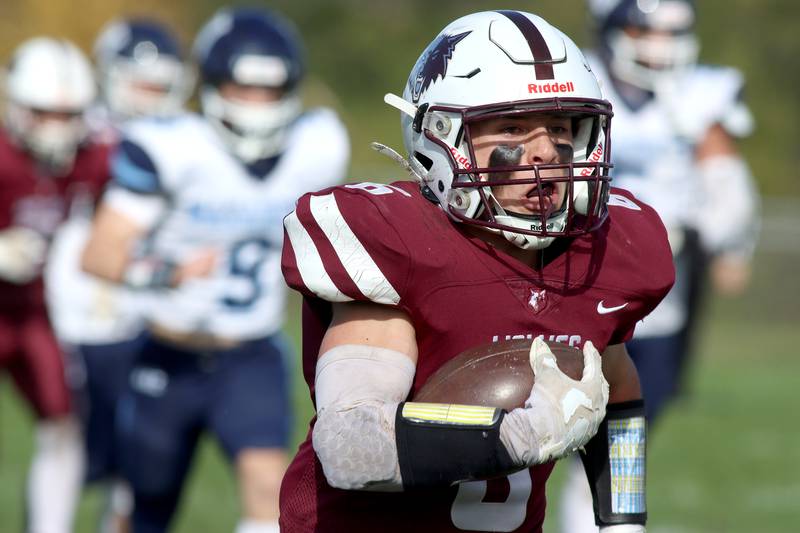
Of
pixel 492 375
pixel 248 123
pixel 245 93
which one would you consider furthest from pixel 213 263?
pixel 492 375

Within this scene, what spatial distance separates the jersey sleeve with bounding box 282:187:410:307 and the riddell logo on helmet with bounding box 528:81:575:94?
32 cm

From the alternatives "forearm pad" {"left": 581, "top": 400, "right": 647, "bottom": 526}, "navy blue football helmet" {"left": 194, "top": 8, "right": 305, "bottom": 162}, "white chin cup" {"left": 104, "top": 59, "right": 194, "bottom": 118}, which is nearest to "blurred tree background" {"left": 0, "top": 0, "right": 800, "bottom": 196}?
"white chin cup" {"left": 104, "top": 59, "right": 194, "bottom": 118}

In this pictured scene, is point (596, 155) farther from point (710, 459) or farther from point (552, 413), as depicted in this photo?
point (710, 459)

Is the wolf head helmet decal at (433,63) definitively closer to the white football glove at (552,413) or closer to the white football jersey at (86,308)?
the white football glove at (552,413)

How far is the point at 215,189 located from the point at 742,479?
10.8 ft

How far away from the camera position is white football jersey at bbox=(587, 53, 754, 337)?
16.8 ft

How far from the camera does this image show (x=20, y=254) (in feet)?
19.3

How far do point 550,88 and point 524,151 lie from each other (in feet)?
0.38

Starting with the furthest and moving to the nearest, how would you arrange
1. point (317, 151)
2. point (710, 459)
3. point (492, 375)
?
point (710, 459)
point (317, 151)
point (492, 375)

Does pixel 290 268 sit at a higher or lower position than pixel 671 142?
lower

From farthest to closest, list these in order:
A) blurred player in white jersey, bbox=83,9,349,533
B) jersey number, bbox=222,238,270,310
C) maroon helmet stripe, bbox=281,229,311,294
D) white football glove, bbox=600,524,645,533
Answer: jersey number, bbox=222,238,270,310 → blurred player in white jersey, bbox=83,9,349,533 → white football glove, bbox=600,524,645,533 → maroon helmet stripe, bbox=281,229,311,294

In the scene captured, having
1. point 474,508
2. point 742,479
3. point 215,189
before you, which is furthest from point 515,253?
point 742,479

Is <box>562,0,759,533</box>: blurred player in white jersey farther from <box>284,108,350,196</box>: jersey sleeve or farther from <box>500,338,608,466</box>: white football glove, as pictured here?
<box>500,338,608,466</box>: white football glove

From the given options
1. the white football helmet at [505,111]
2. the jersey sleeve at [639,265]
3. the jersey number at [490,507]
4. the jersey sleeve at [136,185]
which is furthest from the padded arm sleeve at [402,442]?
the jersey sleeve at [136,185]
